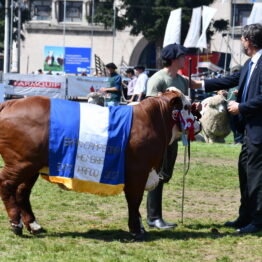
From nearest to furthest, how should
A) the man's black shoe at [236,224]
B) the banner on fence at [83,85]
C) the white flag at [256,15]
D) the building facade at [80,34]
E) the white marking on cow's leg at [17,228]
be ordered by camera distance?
the white marking on cow's leg at [17,228] → the man's black shoe at [236,224] → the banner on fence at [83,85] → the white flag at [256,15] → the building facade at [80,34]

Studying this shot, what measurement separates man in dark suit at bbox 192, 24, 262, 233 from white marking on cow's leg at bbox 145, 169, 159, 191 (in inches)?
41.8

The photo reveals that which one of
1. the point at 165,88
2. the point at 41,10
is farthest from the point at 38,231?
the point at 41,10

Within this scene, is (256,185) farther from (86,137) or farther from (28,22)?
(28,22)

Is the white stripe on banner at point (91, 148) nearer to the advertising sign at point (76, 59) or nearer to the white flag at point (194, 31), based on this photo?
the white flag at point (194, 31)

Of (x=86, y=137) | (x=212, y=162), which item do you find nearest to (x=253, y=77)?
(x=86, y=137)

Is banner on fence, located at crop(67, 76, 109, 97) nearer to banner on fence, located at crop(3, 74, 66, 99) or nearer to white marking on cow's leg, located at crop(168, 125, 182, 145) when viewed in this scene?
banner on fence, located at crop(3, 74, 66, 99)

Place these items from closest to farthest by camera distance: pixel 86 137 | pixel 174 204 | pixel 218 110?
pixel 86 137
pixel 174 204
pixel 218 110

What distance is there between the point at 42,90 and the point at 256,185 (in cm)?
2358

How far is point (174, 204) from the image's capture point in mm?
9734

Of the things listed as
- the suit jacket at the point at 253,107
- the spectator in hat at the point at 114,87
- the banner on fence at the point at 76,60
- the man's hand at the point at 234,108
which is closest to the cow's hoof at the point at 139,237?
the suit jacket at the point at 253,107

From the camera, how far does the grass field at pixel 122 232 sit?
679cm

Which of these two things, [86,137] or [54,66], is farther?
[54,66]

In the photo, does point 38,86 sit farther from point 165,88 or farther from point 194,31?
point 165,88

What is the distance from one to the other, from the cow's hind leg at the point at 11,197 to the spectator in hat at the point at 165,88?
169 centimetres
